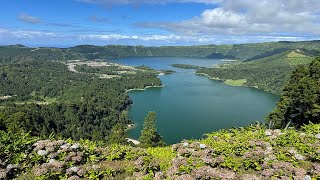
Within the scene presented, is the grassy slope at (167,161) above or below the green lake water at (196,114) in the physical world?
above

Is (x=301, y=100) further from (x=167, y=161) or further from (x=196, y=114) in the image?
(x=196, y=114)

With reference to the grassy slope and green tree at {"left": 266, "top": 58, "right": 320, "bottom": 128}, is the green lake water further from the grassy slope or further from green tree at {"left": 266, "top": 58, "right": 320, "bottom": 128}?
the grassy slope

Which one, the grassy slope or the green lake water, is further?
the green lake water

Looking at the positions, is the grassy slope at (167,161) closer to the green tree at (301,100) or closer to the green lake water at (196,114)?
the green tree at (301,100)

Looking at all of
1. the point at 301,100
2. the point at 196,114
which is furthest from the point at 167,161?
the point at 196,114

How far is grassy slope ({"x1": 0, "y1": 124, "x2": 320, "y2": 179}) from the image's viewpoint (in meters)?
12.2

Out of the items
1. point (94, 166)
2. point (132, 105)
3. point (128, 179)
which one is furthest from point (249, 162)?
point (132, 105)

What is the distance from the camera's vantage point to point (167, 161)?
14445 mm

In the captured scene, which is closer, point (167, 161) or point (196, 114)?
point (167, 161)

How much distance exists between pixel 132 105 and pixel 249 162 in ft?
611

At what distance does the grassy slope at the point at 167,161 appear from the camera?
12172mm

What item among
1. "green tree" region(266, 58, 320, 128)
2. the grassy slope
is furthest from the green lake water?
the grassy slope

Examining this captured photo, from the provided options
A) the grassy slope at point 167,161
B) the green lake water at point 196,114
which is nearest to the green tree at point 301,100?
A: the grassy slope at point 167,161

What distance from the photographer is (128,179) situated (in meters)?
12.0
